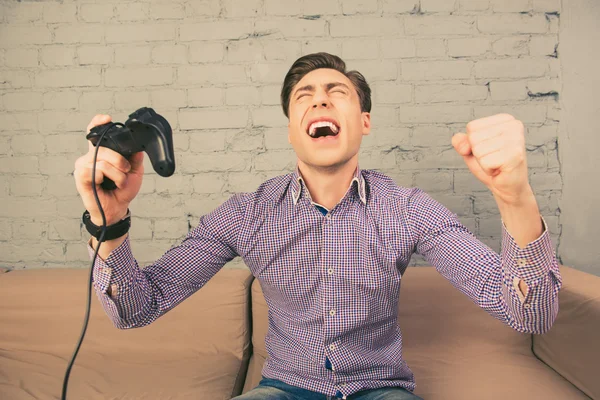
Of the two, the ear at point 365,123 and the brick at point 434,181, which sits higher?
the ear at point 365,123

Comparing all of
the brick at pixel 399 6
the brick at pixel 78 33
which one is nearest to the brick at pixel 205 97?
Answer: the brick at pixel 78 33

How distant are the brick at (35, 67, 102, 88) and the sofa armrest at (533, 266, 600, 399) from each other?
206 cm

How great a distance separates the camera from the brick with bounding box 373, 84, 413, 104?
1.99 metres

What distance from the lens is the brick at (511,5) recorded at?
6.47ft

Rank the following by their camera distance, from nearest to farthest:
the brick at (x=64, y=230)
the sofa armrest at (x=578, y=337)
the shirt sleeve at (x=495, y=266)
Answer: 1. the shirt sleeve at (x=495, y=266)
2. the sofa armrest at (x=578, y=337)
3. the brick at (x=64, y=230)

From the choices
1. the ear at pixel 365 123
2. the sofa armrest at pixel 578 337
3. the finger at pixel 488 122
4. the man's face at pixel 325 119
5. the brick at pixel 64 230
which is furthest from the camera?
the brick at pixel 64 230

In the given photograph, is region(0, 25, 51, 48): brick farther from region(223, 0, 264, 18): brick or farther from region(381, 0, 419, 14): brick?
region(381, 0, 419, 14): brick

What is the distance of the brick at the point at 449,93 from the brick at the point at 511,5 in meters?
0.34

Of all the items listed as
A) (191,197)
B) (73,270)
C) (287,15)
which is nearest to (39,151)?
(73,270)

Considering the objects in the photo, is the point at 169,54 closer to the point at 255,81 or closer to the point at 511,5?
the point at 255,81

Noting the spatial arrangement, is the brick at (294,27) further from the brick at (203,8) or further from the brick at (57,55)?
the brick at (57,55)

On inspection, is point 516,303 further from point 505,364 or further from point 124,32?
point 124,32

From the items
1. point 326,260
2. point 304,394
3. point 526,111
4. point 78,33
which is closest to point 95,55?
point 78,33

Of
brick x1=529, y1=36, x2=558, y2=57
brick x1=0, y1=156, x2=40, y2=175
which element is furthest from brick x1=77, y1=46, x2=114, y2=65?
brick x1=529, y1=36, x2=558, y2=57
